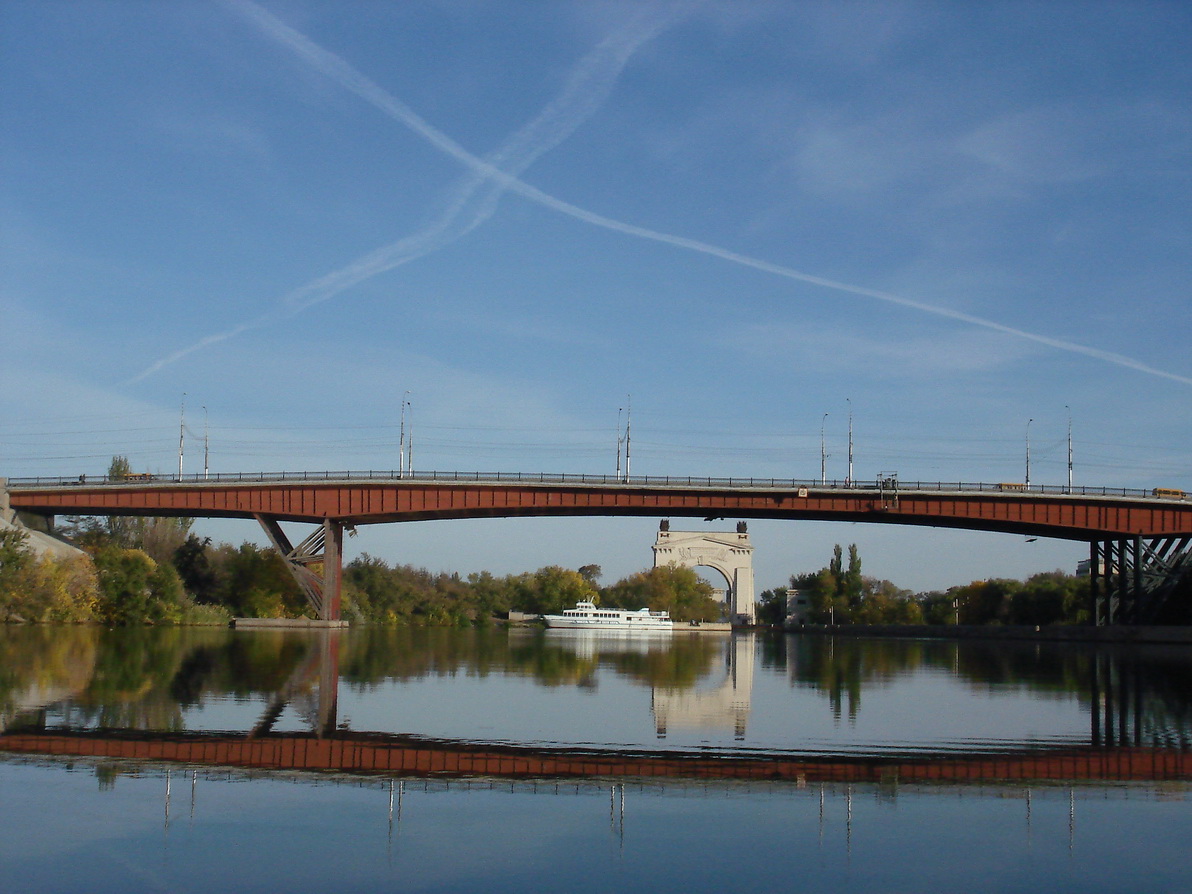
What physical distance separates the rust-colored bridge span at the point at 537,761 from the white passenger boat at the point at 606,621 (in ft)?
395

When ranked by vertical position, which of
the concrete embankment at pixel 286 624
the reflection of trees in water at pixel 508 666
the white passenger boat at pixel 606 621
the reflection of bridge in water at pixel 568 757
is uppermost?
the reflection of bridge in water at pixel 568 757

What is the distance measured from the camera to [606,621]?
5640 inches

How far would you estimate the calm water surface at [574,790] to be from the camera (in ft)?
36.8

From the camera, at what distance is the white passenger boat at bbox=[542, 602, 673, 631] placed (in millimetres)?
139250

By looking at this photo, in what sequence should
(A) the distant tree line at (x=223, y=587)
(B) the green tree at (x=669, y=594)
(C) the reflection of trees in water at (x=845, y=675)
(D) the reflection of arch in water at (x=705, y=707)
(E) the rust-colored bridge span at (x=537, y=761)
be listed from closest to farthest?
(E) the rust-colored bridge span at (x=537, y=761) < (D) the reflection of arch in water at (x=705, y=707) < (C) the reflection of trees in water at (x=845, y=675) < (A) the distant tree line at (x=223, y=587) < (B) the green tree at (x=669, y=594)

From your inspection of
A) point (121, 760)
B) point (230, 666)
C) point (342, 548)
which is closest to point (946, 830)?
point (121, 760)

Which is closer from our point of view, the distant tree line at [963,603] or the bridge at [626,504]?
the bridge at [626,504]

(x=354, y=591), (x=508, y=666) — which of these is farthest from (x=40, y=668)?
(x=354, y=591)

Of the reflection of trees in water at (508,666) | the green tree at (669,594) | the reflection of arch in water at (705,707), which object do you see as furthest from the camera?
the green tree at (669,594)

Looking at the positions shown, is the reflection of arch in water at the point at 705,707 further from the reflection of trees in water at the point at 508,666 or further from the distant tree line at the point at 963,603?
the distant tree line at the point at 963,603

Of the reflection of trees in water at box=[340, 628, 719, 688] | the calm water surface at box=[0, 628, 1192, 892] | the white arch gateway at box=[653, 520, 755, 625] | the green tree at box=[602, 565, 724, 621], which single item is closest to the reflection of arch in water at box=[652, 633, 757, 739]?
the calm water surface at box=[0, 628, 1192, 892]

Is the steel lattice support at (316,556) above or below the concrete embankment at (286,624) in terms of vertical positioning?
above

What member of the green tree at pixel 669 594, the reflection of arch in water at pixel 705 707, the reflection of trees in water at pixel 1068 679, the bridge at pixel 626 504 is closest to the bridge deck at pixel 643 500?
the bridge at pixel 626 504

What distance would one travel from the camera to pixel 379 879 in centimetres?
1077
